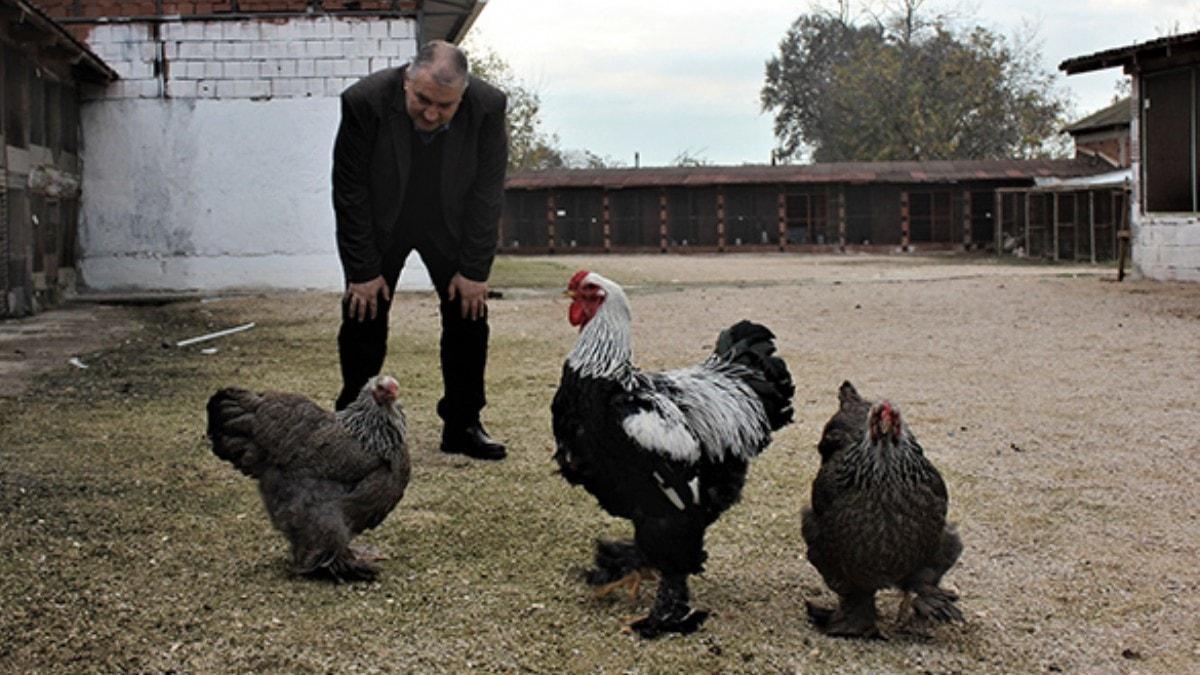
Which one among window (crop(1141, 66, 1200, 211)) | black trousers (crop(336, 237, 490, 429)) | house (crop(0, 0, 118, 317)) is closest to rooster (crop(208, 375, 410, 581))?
black trousers (crop(336, 237, 490, 429))

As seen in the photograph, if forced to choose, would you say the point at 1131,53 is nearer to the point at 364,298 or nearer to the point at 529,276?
the point at 529,276

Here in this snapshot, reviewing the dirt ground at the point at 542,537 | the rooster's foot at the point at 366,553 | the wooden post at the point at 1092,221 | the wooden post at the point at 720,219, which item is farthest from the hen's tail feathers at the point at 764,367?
the wooden post at the point at 720,219

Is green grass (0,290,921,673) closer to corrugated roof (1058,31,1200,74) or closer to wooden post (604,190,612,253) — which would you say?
corrugated roof (1058,31,1200,74)

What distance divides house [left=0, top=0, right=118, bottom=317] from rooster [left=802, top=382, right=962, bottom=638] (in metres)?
13.2

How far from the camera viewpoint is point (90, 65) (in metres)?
18.9

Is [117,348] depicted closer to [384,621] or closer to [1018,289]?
[384,621]

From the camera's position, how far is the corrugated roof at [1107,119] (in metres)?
37.7

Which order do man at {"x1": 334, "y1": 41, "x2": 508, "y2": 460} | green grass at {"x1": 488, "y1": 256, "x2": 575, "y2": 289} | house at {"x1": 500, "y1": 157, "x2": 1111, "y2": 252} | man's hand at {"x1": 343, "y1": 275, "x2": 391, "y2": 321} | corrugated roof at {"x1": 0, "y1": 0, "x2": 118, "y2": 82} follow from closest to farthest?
man at {"x1": 334, "y1": 41, "x2": 508, "y2": 460}, man's hand at {"x1": 343, "y1": 275, "x2": 391, "y2": 321}, corrugated roof at {"x1": 0, "y1": 0, "x2": 118, "y2": 82}, green grass at {"x1": 488, "y1": 256, "x2": 575, "y2": 289}, house at {"x1": 500, "y1": 157, "x2": 1111, "y2": 252}

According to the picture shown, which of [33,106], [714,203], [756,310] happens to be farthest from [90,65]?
[714,203]

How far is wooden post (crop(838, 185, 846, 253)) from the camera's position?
43.2 m

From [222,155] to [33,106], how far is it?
344cm

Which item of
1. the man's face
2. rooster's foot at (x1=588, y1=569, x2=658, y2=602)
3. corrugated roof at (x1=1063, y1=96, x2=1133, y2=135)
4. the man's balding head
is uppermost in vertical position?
corrugated roof at (x1=1063, y1=96, x2=1133, y2=135)

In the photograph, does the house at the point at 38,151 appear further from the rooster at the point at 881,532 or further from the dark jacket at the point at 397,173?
the rooster at the point at 881,532

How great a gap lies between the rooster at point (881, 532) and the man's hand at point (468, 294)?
285cm
